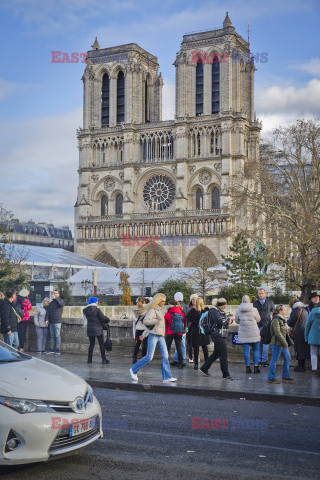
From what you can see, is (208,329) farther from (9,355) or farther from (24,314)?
(24,314)

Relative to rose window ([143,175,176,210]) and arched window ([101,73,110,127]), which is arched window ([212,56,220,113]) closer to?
rose window ([143,175,176,210])

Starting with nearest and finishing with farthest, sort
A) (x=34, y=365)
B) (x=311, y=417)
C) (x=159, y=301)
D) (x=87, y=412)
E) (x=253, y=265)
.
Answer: (x=87, y=412), (x=34, y=365), (x=311, y=417), (x=159, y=301), (x=253, y=265)

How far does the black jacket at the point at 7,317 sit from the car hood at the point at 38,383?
23.1ft

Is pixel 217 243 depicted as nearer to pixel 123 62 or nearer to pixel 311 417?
pixel 123 62

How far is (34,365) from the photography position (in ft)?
19.5

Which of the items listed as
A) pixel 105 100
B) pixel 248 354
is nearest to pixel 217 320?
pixel 248 354

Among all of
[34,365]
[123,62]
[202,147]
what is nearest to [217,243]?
[202,147]

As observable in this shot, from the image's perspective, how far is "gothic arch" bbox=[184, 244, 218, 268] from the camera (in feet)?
187

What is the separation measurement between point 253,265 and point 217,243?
22.7 m

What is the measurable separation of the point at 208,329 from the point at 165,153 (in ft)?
166

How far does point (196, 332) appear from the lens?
12469 mm

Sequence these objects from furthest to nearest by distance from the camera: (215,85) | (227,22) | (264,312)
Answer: (227,22)
(215,85)
(264,312)

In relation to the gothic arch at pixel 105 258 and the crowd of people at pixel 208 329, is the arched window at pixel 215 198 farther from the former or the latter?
the crowd of people at pixel 208 329

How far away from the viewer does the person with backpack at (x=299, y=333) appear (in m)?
12.2
